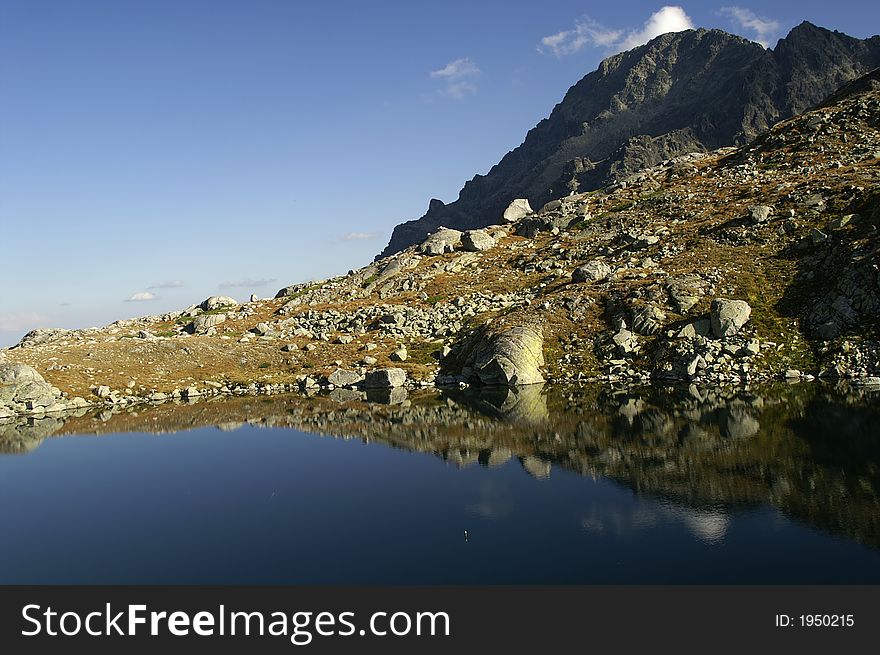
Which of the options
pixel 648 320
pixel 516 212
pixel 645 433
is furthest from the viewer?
pixel 516 212

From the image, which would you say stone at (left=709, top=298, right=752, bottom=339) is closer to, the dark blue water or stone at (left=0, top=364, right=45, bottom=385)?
the dark blue water

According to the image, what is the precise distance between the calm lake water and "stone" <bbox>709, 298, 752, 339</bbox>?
11.1 metres

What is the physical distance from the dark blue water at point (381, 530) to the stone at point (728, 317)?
124 ft

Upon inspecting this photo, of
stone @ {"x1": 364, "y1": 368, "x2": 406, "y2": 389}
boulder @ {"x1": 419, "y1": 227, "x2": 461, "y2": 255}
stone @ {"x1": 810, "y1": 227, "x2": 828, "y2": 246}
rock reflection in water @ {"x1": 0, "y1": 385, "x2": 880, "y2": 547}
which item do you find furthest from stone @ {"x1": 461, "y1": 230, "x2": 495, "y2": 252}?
stone @ {"x1": 810, "y1": 227, "x2": 828, "y2": 246}

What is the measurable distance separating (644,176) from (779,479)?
11258 cm

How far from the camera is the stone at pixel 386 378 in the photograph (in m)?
78.3

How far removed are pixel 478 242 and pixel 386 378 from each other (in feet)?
160

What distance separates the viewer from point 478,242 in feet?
387

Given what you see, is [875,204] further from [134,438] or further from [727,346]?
[134,438]

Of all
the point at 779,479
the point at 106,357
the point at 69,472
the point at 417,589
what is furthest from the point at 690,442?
the point at 106,357

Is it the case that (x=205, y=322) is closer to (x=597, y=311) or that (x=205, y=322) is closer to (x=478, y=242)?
(x=478, y=242)

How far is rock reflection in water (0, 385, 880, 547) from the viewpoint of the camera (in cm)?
3031

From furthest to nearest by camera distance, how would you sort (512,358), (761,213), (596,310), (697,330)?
(761,213) → (596,310) → (512,358) → (697,330)

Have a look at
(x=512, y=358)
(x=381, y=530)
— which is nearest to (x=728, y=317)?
(x=512, y=358)
